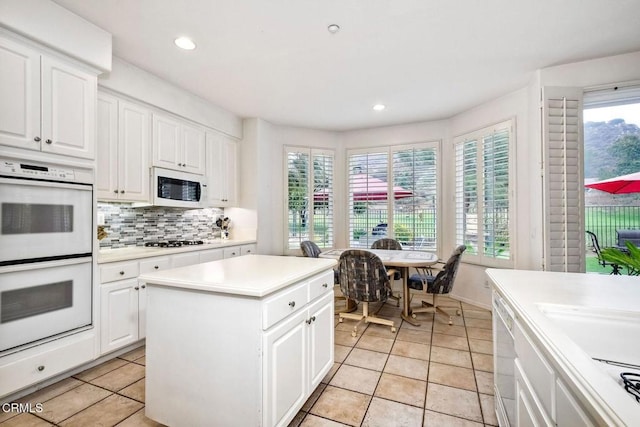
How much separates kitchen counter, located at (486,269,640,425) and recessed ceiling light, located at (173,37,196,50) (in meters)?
2.85

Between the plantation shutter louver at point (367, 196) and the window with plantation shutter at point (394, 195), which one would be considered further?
the plantation shutter louver at point (367, 196)

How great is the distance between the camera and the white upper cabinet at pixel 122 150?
→ 2654 millimetres

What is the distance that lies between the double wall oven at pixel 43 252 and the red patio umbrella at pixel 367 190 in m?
3.28

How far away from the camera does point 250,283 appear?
1.45 metres

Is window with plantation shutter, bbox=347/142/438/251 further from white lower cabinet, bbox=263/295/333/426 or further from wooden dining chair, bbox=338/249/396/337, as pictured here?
white lower cabinet, bbox=263/295/333/426

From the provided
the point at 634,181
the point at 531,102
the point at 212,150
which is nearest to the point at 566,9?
the point at 531,102

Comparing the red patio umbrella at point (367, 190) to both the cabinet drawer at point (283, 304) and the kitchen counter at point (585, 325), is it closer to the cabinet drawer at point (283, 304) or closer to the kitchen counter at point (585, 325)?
the kitchen counter at point (585, 325)

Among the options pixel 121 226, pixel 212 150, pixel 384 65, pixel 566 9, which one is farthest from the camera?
pixel 212 150

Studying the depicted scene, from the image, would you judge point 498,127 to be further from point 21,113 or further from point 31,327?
point 31,327

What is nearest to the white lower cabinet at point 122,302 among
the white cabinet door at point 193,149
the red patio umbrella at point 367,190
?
the white cabinet door at point 193,149

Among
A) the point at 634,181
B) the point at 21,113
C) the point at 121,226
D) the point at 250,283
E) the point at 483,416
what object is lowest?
the point at 483,416

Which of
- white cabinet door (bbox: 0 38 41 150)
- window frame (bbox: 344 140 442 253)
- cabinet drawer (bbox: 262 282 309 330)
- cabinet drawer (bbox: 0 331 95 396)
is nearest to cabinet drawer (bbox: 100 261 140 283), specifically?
cabinet drawer (bbox: 0 331 95 396)

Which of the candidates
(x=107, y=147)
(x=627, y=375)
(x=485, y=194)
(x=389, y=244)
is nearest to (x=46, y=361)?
(x=107, y=147)

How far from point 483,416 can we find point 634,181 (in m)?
2.35
